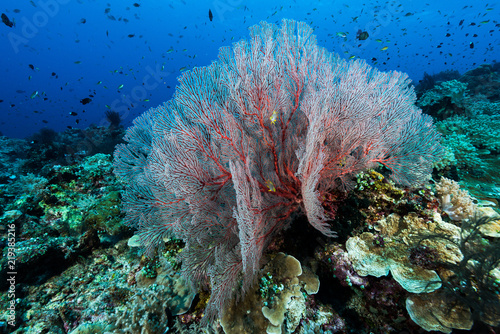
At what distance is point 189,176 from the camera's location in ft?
9.39

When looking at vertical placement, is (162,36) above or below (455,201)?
above

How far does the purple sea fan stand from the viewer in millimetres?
2807

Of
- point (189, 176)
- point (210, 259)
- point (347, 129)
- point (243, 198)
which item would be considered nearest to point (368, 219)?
point (347, 129)

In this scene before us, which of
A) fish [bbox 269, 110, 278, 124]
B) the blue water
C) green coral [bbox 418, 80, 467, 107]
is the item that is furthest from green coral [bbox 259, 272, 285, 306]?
the blue water

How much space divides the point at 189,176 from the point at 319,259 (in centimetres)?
233

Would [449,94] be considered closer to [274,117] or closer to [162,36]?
[274,117]

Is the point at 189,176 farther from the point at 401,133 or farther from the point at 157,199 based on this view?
the point at 401,133

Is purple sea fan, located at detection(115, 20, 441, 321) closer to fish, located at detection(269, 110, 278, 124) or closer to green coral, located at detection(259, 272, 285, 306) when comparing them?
fish, located at detection(269, 110, 278, 124)

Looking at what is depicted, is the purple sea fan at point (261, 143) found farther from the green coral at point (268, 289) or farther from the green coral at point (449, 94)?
the green coral at point (449, 94)

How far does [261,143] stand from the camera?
330 centimetres

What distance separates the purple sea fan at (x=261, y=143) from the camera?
2.81 m

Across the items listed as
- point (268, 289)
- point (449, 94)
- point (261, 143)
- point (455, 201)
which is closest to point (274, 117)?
point (261, 143)

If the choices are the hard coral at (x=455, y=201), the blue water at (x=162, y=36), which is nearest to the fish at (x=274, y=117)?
the hard coral at (x=455, y=201)

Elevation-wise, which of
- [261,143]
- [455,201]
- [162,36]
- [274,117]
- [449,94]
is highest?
[162,36]
